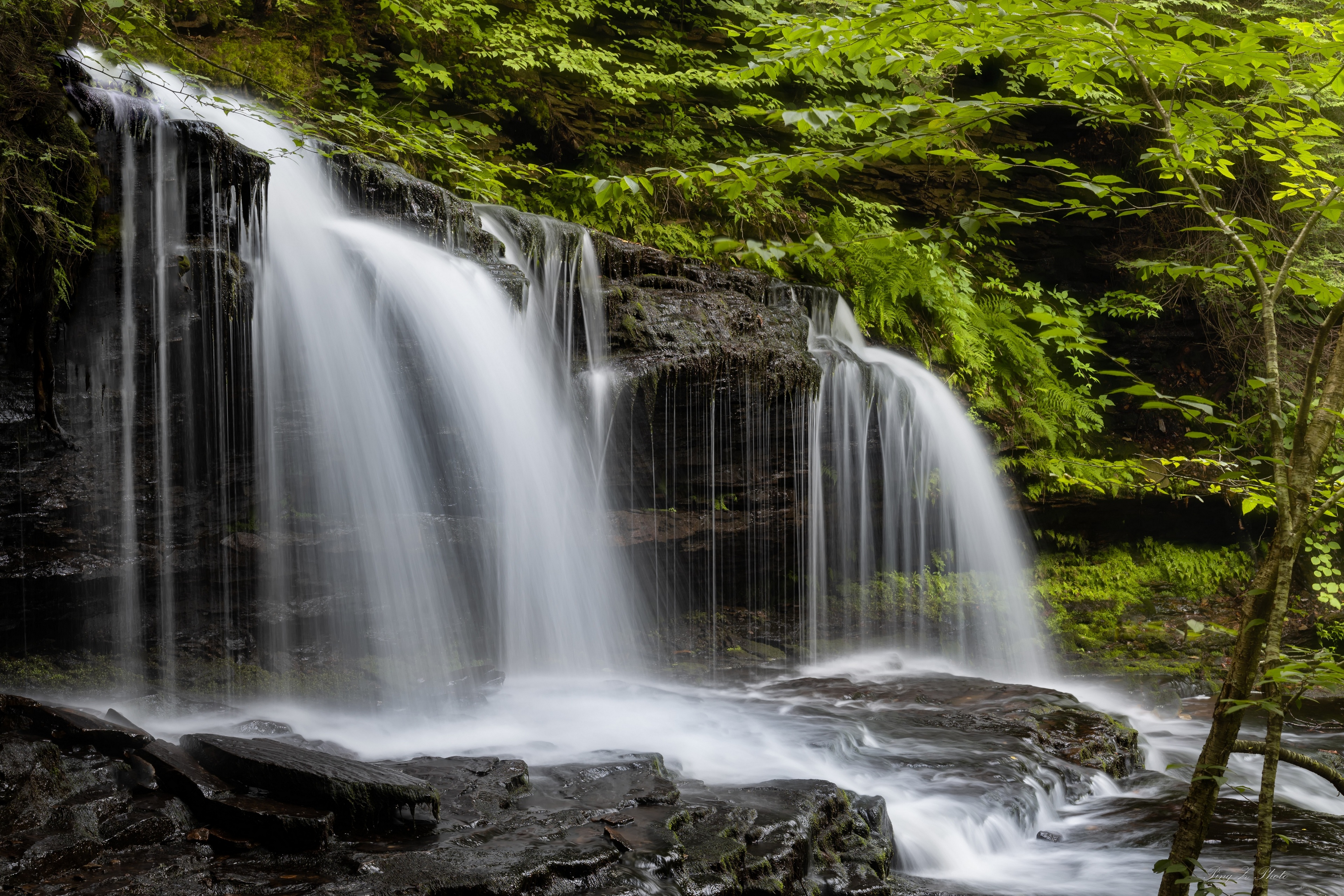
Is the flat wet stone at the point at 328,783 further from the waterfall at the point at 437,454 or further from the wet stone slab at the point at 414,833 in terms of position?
the waterfall at the point at 437,454

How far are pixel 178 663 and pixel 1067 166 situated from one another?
20.4 feet

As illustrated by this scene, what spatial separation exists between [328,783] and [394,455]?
3.28 m

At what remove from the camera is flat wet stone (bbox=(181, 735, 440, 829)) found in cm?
373

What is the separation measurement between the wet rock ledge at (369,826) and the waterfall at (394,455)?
202cm

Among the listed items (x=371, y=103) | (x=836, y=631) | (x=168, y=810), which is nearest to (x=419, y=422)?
(x=168, y=810)

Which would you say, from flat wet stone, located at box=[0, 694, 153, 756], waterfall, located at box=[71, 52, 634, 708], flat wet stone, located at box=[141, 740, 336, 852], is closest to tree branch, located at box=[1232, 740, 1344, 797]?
flat wet stone, located at box=[141, 740, 336, 852]

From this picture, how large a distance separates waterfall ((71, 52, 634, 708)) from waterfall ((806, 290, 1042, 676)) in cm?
284

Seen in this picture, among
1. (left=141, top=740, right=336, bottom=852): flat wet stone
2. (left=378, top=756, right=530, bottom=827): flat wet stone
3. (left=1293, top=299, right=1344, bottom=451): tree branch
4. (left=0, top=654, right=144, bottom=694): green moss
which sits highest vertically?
(left=1293, top=299, right=1344, bottom=451): tree branch

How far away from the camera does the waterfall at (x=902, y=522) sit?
9.13 meters

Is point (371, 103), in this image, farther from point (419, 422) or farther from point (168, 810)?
point (168, 810)

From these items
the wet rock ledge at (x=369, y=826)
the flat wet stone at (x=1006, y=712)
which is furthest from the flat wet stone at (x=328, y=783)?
the flat wet stone at (x=1006, y=712)

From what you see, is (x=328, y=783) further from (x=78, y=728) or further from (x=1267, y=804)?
(x=1267, y=804)

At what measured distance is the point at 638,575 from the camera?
8.66m

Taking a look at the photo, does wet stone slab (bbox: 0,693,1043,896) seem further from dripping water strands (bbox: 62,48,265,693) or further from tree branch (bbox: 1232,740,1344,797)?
tree branch (bbox: 1232,740,1344,797)
